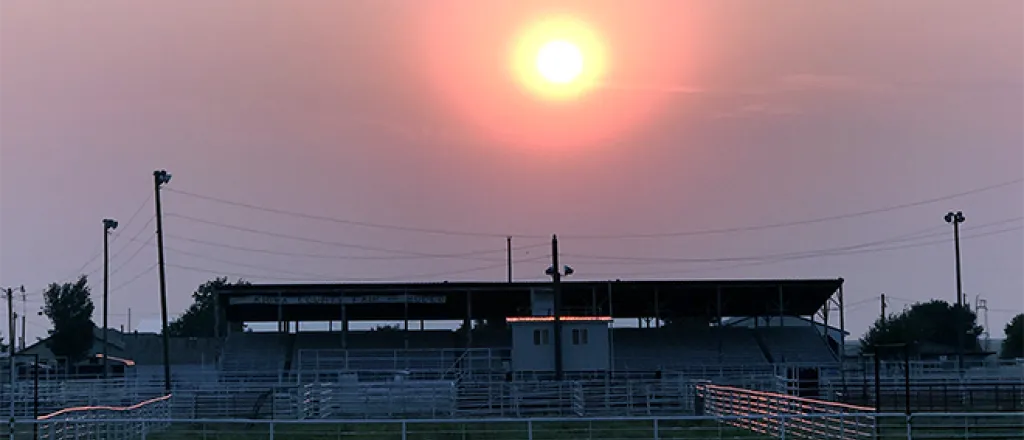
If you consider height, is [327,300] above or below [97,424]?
above

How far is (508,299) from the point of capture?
278 ft

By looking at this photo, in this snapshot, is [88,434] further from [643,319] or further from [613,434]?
[643,319]

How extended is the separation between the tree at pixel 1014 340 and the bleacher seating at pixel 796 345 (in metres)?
51.8

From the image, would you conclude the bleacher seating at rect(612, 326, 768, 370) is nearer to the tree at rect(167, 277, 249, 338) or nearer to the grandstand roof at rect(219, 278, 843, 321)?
the grandstand roof at rect(219, 278, 843, 321)

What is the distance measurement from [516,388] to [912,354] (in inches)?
2218

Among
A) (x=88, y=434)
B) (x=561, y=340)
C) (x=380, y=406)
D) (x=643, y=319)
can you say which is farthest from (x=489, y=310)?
(x=88, y=434)

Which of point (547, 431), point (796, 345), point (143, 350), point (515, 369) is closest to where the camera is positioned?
point (547, 431)

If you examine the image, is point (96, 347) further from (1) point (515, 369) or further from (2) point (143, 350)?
(1) point (515, 369)

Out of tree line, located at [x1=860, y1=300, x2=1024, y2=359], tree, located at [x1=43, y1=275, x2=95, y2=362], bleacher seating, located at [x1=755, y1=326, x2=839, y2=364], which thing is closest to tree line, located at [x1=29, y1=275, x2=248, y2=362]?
tree, located at [x1=43, y1=275, x2=95, y2=362]

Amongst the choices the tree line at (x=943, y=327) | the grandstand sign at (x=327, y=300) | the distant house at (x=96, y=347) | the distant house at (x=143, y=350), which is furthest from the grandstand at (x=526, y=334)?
the tree line at (x=943, y=327)

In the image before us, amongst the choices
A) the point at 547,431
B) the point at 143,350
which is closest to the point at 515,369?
the point at 547,431

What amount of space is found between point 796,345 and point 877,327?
47575mm

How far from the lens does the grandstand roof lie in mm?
80688

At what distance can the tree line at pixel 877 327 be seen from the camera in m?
108
